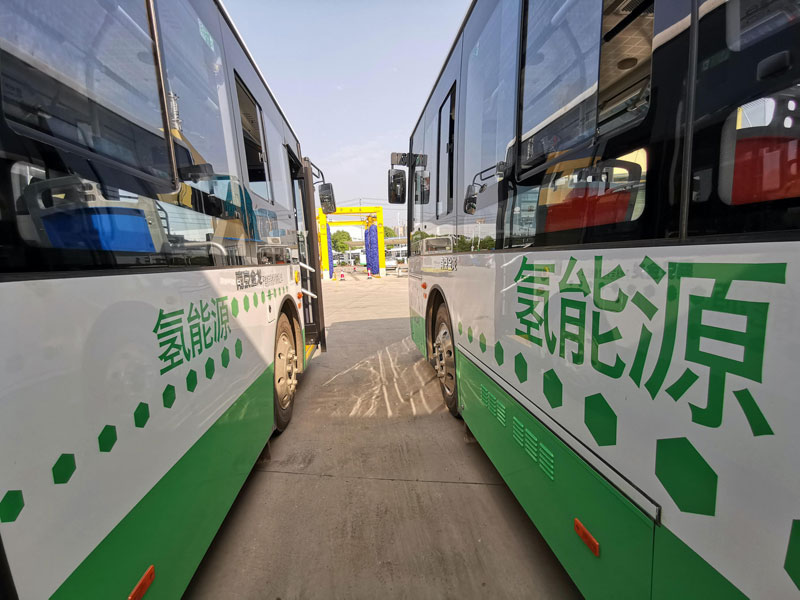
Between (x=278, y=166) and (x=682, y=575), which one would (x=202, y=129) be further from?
(x=682, y=575)

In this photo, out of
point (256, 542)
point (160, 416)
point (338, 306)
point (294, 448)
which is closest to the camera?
point (160, 416)

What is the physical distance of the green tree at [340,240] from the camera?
53247 mm

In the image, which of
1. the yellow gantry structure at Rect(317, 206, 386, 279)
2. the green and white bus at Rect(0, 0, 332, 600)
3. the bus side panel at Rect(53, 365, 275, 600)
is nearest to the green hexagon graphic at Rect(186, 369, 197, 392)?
the green and white bus at Rect(0, 0, 332, 600)

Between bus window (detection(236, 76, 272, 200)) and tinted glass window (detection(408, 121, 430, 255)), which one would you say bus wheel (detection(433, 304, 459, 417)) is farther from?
bus window (detection(236, 76, 272, 200))

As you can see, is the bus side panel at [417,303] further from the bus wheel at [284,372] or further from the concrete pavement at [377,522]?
the bus wheel at [284,372]

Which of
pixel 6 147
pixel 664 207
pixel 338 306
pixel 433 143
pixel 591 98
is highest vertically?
pixel 433 143

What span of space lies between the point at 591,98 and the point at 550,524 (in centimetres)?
179

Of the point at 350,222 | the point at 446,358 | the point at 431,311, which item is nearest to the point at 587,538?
the point at 446,358

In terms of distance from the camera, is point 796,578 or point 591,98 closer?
point 796,578

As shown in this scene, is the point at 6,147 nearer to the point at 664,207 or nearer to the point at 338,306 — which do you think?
the point at 664,207

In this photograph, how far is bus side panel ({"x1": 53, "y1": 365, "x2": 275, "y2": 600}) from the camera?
40.8 inches

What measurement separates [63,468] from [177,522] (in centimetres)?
69

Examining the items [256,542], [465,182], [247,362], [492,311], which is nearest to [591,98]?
[492,311]

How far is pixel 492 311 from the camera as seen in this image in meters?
2.12
